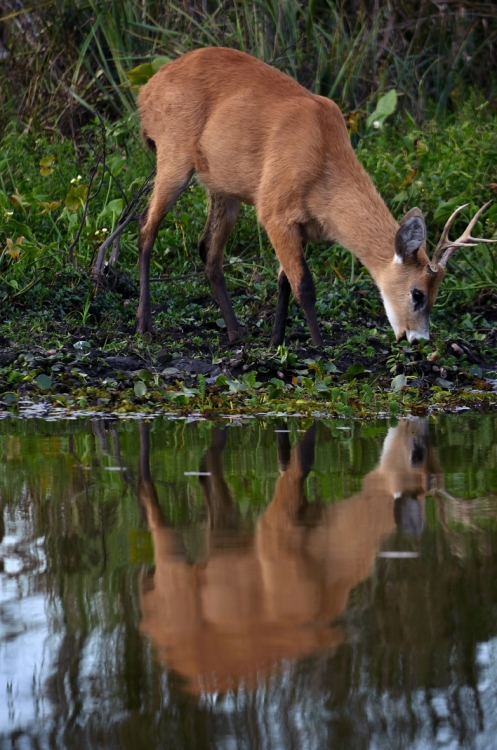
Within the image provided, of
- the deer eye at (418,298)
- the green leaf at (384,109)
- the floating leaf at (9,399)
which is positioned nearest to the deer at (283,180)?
the deer eye at (418,298)

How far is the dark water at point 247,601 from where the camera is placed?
1984mm

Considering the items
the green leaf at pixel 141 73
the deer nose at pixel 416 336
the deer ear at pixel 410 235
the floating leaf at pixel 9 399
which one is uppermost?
the green leaf at pixel 141 73

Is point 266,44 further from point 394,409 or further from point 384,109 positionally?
point 394,409

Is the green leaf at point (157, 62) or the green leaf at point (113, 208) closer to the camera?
the green leaf at point (113, 208)

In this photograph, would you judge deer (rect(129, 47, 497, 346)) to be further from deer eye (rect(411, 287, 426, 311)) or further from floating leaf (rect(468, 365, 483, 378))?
floating leaf (rect(468, 365, 483, 378))

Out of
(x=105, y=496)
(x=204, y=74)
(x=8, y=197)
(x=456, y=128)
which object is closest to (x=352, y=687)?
(x=105, y=496)

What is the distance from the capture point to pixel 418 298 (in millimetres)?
6812

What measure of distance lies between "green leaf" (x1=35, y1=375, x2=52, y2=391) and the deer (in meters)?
1.67

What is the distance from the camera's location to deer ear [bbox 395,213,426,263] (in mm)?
6602

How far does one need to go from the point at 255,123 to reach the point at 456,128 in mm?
3017

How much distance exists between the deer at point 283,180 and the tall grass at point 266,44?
2640 mm

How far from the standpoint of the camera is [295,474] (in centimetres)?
391

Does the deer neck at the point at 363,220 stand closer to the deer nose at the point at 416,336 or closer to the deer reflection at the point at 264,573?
the deer nose at the point at 416,336

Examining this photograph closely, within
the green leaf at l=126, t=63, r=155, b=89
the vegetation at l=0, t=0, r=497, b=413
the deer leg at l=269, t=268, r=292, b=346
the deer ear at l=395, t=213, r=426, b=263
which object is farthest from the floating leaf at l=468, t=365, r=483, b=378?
Result: the green leaf at l=126, t=63, r=155, b=89
